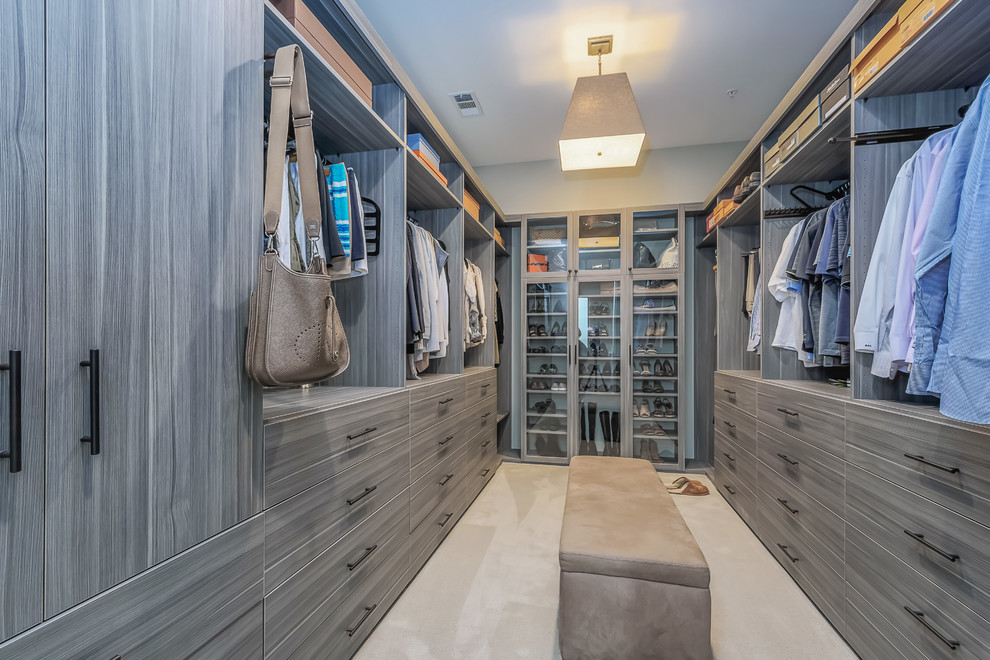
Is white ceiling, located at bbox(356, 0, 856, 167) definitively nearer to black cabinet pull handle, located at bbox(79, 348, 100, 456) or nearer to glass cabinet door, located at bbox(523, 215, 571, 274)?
glass cabinet door, located at bbox(523, 215, 571, 274)

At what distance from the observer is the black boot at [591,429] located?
3932 mm

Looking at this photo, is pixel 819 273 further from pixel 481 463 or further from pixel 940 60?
pixel 481 463

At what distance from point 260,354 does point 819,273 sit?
2.37 m

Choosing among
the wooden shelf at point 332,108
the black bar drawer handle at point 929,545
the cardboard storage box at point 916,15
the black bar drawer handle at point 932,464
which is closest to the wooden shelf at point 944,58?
the cardboard storage box at point 916,15

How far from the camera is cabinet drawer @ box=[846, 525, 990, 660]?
109 cm

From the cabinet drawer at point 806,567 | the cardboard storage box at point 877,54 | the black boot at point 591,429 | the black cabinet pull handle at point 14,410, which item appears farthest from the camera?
the black boot at point 591,429

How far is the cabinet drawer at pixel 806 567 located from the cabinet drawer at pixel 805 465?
252 mm

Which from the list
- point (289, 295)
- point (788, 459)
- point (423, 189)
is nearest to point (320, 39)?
point (289, 295)

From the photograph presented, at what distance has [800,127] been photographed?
2072 millimetres

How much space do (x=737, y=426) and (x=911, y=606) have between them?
1567 mm

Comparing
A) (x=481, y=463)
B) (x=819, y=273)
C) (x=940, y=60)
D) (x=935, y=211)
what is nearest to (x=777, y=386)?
(x=819, y=273)

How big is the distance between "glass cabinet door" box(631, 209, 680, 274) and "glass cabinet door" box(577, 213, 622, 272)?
0.15 meters

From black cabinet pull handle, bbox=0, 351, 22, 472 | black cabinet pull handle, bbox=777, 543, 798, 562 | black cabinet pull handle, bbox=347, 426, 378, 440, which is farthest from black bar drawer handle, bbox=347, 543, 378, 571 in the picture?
black cabinet pull handle, bbox=777, 543, 798, 562

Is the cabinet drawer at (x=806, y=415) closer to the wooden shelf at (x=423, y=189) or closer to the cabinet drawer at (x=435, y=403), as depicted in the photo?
the cabinet drawer at (x=435, y=403)
